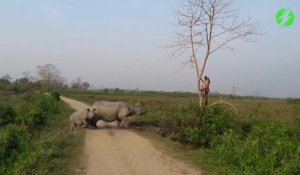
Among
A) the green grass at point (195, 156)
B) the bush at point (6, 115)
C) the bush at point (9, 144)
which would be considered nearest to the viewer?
the green grass at point (195, 156)

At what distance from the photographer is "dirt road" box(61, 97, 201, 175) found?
33.4 ft

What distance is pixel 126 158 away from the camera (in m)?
11.6

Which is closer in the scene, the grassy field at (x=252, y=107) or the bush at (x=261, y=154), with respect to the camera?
the bush at (x=261, y=154)

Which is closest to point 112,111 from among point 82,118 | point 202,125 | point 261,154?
point 82,118

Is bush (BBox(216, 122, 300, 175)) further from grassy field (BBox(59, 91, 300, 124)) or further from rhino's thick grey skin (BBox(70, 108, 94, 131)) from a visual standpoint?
rhino's thick grey skin (BBox(70, 108, 94, 131))

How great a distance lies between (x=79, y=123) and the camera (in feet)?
59.8

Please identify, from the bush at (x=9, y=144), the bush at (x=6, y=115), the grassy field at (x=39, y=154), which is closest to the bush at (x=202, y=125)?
the grassy field at (x=39, y=154)

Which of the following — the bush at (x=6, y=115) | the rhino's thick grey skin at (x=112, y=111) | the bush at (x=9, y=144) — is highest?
the rhino's thick grey skin at (x=112, y=111)

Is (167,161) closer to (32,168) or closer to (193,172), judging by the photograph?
(193,172)

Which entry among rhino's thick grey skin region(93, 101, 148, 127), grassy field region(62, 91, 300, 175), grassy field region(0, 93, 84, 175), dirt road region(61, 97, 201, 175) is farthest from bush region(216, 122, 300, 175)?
rhino's thick grey skin region(93, 101, 148, 127)

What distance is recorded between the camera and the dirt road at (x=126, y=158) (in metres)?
10.2

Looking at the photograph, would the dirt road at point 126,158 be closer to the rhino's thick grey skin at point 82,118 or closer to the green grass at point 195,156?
the green grass at point 195,156

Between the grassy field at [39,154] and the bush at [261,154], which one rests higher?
the bush at [261,154]

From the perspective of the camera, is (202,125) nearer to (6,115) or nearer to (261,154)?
(261,154)
